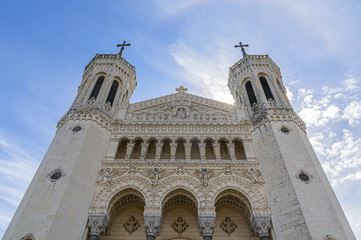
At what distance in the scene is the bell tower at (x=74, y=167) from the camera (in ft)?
38.7

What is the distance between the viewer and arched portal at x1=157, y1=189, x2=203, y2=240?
14.2m

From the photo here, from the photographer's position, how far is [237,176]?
577 inches

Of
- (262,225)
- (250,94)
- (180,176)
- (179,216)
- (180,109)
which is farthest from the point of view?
(250,94)

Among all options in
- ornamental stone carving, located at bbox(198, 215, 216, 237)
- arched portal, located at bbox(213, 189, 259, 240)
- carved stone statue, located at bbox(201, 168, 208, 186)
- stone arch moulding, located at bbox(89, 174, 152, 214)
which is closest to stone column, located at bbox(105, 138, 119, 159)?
stone arch moulding, located at bbox(89, 174, 152, 214)

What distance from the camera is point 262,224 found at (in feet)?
41.1

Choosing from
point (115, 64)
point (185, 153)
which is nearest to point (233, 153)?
point (185, 153)

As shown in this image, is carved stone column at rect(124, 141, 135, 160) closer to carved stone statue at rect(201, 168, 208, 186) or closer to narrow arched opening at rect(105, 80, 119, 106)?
narrow arched opening at rect(105, 80, 119, 106)

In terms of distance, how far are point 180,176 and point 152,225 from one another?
125 inches

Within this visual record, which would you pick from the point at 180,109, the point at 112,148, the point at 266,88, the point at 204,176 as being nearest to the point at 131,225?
the point at 112,148

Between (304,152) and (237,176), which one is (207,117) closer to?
(237,176)

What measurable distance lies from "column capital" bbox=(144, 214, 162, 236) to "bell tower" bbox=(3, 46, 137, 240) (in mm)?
3025

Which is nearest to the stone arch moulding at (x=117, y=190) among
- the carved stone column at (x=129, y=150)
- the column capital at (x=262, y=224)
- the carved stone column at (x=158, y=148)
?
the carved stone column at (x=129, y=150)

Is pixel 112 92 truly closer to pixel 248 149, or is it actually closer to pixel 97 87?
pixel 97 87

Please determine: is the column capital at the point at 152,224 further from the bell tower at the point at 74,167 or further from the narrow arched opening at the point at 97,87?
the narrow arched opening at the point at 97,87
